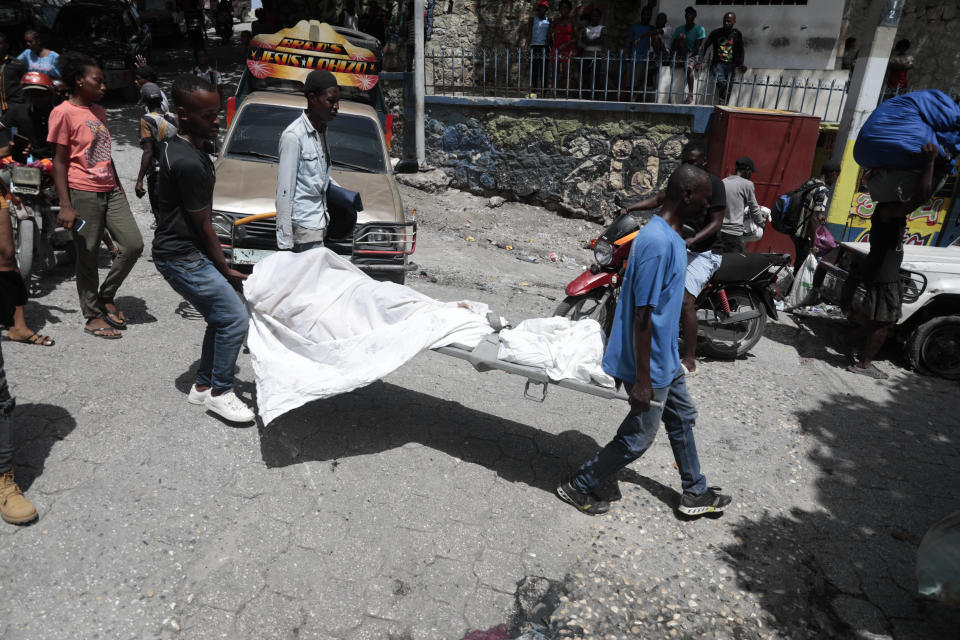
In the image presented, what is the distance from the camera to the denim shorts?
5.40 metres

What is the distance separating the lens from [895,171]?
17.0ft

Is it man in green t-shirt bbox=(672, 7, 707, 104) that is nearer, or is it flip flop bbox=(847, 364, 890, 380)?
flip flop bbox=(847, 364, 890, 380)

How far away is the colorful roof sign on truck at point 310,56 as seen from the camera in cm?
798

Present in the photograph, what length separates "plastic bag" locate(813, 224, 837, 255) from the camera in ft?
22.9

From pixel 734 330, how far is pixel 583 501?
3331mm

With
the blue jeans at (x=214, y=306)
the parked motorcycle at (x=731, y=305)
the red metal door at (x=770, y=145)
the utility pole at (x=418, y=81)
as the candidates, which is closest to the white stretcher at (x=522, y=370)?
the blue jeans at (x=214, y=306)

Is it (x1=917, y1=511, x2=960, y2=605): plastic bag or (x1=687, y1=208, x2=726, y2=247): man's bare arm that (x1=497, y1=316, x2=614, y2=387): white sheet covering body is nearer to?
(x1=917, y1=511, x2=960, y2=605): plastic bag

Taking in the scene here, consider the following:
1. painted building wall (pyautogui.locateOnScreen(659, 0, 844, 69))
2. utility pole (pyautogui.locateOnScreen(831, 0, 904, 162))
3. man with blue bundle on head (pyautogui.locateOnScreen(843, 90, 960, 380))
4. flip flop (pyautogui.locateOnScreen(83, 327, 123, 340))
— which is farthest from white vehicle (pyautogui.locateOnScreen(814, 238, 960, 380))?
painted building wall (pyautogui.locateOnScreen(659, 0, 844, 69))

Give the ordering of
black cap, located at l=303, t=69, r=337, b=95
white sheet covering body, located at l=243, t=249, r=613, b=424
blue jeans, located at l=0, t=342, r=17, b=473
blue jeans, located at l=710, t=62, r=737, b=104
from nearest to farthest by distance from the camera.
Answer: blue jeans, located at l=0, t=342, r=17, b=473 → white sheet covering body, located at l=243, t=249, r=613, b=424 → black cap, located at l=303, t=69, r=337, b=95 → blue jeans, located at l=710, t=62, r=737, b=104

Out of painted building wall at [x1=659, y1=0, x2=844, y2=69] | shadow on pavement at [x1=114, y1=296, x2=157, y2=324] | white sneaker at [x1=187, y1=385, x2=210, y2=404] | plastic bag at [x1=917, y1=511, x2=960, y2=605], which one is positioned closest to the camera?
plastic bag at [x1=917, y1=511, x2=960, y2=605]

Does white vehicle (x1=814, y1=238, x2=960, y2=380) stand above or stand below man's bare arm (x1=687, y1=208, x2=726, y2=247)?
below

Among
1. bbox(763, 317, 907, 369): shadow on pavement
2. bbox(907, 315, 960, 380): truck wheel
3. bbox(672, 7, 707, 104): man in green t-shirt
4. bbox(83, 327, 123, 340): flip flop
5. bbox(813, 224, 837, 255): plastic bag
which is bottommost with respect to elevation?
bbox(763, 317, 907, 369): shadow on pavement

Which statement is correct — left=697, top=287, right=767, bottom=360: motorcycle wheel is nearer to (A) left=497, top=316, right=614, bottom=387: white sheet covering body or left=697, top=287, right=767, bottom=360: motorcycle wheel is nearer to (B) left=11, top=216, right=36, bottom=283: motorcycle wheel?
(A) left=497, top=316, right=614, bottom=387: white sheet covering body

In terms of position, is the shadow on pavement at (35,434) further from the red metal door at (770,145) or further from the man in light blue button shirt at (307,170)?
the red metal door at (770,145)
